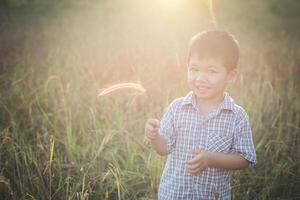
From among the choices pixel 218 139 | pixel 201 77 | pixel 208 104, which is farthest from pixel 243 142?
pixel 201 77

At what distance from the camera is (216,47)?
6.46 ft

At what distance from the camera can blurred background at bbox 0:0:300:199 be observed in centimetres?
289

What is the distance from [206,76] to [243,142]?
310 millimetres

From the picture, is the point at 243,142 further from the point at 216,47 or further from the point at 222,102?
the point at 216,47

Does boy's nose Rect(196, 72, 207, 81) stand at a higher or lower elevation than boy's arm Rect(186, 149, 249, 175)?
higher

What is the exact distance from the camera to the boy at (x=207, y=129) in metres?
1.98

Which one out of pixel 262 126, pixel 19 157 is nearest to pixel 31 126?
pixel 19 157

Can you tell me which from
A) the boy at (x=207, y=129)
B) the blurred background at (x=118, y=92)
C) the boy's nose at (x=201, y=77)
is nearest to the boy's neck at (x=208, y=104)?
the boy at (x=207, y=129)

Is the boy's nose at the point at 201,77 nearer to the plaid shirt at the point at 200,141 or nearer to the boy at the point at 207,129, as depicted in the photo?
the boy at the point at 207,129

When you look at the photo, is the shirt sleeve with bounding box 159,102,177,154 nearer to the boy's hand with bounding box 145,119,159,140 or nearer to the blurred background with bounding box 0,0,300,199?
the boy's hand with bounding box 145,119,159,140

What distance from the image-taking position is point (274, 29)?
713cm

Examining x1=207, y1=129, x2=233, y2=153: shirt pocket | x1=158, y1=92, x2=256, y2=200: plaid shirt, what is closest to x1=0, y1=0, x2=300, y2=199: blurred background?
x1=158, y1=92, x2=256, y2=200: plaid shirt

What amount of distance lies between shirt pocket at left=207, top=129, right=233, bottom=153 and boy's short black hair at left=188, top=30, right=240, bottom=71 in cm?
26

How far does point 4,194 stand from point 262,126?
181 cm
